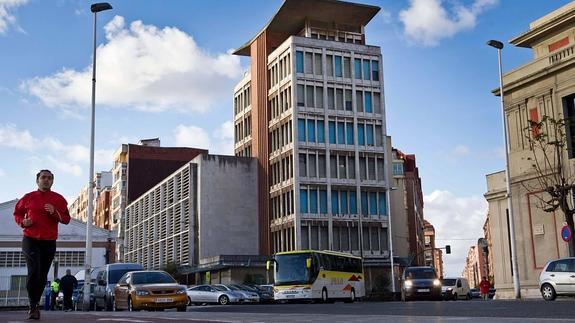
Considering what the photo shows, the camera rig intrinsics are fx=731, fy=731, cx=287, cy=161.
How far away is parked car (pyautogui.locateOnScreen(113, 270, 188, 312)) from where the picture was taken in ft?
71.3

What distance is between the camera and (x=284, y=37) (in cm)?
7700

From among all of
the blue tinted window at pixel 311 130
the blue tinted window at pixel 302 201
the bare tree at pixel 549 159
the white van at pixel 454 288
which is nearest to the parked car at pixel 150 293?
the bare tree at pixel 549 159

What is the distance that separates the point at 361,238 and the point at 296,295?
34.4m

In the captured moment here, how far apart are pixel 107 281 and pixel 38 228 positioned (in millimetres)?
16931

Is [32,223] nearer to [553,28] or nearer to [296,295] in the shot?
[296,295]

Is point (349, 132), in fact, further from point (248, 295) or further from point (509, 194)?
point (509, 194)

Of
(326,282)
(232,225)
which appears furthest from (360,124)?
(326,282)

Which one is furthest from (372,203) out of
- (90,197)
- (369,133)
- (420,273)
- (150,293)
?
(150,293)

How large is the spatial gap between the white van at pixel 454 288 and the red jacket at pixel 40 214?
1598 inches

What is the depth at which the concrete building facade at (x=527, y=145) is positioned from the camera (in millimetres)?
35656

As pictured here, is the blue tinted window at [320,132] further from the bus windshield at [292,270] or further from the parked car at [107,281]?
the parked car at [107,281]

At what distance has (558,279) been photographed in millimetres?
25219

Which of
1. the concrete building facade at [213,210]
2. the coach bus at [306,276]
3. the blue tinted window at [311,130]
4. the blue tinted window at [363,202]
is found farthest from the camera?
the concrete building facade at [213,210]

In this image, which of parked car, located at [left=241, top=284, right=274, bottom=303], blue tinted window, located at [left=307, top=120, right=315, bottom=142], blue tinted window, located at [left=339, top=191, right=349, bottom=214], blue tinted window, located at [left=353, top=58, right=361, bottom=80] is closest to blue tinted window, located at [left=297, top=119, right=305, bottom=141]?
blue tinted window, located at [left=307, top=120, right=315, bottom=142]
